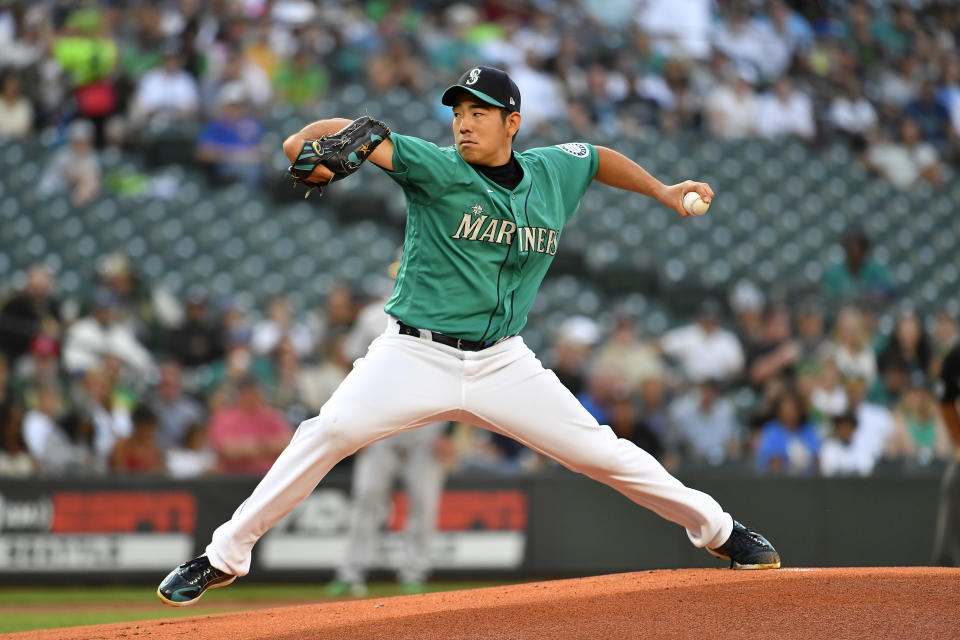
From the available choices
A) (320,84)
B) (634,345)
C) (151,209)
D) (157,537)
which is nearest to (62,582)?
(157,537)

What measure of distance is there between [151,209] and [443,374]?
27.3 ft

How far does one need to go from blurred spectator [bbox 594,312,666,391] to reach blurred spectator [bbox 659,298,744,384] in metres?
0.49

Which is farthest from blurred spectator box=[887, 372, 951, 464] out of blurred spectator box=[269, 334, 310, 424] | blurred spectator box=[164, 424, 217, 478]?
blurred spectator box=[164, 424, 217, 478]

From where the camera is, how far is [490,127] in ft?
14.9

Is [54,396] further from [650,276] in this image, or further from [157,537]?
[650,276]

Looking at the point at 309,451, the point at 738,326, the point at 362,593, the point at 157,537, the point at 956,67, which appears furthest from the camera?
the point at 956,67

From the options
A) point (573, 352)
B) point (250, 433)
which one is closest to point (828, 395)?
point (573, 352)

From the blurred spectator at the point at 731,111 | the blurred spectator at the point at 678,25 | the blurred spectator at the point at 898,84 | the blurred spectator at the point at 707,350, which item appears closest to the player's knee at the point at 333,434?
the blurred spectator at the point at 707,350

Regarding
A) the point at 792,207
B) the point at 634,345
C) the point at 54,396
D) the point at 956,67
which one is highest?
the point at 956,67

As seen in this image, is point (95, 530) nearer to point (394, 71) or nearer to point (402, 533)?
point (402, 533)

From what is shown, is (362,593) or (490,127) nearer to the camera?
(490,127)

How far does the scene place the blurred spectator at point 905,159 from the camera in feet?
49.8

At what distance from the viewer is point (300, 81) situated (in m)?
13.1

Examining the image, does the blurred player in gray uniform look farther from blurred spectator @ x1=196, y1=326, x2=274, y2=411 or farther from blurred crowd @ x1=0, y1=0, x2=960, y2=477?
blurred spectator @ x1=196, y1=326, x2=274, y2=411
